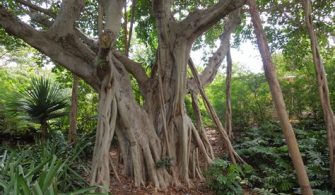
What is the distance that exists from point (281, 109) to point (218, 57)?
3.51 metres

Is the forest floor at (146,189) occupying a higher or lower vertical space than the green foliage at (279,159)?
lower

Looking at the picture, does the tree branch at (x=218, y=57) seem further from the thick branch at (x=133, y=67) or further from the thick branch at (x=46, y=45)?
the thick branch at (x=46, y=45)

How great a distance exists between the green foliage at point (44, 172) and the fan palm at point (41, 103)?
0.87 metres

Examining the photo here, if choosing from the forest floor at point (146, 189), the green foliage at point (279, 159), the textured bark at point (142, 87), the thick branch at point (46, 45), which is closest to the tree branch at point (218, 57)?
the textured bark at point (142, 87)

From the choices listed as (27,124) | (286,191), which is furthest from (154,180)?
(27,124)

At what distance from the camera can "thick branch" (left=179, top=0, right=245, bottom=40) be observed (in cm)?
464

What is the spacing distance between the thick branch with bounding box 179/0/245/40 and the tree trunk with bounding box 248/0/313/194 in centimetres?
93

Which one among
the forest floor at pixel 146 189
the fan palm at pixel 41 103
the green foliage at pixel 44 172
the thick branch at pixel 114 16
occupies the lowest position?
the forest floor at pixel 146 189

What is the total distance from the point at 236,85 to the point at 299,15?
2.44m

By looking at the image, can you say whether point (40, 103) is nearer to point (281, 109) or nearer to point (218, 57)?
point (218, 57)

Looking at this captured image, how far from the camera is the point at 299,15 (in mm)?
7426

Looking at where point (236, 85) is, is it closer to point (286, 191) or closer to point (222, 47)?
point (222, 47)

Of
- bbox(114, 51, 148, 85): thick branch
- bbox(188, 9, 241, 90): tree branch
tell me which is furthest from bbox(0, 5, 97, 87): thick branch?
bbox(188, 9, 241, 90): tree branch

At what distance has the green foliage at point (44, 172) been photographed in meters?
2.77
